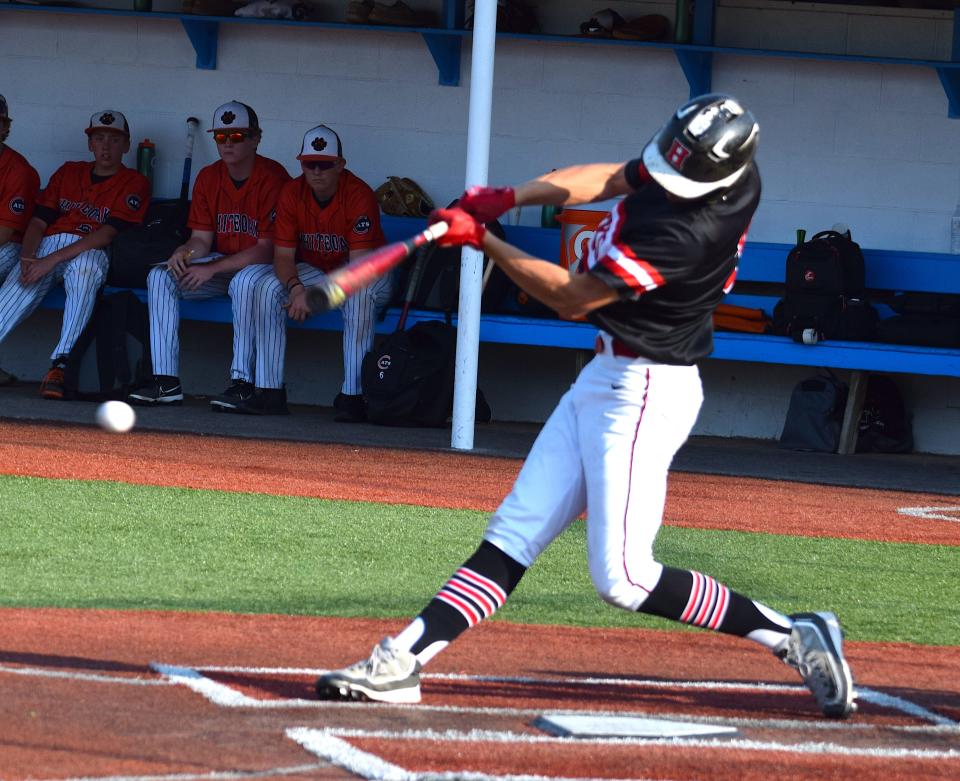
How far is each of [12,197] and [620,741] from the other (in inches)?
282

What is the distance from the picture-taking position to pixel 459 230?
3320mm

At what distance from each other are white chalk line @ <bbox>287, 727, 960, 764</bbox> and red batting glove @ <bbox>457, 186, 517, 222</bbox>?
1120 mm

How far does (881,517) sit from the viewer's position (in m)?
6.84

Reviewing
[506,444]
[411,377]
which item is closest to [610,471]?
[506,444]

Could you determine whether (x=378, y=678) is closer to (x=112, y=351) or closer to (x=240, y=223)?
(x=112, y=351)


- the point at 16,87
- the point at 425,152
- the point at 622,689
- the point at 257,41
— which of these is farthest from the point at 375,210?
the point at 622,689

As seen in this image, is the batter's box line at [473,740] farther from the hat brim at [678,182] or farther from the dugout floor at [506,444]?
the dugout floor at [506,444]

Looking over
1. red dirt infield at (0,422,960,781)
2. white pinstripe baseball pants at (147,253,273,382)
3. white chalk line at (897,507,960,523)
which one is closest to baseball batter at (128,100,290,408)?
white pinstripe baseball pants at (147,253,273,382)

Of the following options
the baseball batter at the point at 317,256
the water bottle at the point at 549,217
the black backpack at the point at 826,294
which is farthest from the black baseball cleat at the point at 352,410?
the black backpack at the point at 826,294

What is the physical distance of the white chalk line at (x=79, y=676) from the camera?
3.54 meters

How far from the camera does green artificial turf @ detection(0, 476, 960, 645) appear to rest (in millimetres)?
4715

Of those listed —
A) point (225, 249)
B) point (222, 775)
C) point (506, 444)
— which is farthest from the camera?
point (225, 249)

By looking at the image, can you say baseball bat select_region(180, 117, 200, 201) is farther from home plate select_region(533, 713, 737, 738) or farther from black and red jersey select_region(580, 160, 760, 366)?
home plate select_region(533, 713, 737, 738)

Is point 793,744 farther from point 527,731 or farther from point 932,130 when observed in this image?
point 932,130
